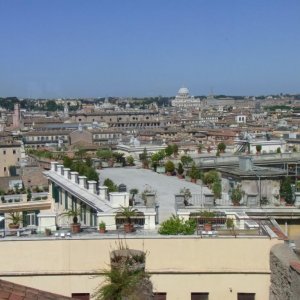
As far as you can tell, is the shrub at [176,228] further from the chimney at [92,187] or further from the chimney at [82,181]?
the chimney at [82,181]

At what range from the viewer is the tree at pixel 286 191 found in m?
14.1

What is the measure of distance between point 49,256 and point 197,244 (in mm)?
2214

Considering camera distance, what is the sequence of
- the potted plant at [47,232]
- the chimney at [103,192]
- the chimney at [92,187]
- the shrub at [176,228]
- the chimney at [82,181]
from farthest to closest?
the chimney at [82,181], the chimney at [92,187], the chimney at [103,192], the potted plant at [47,232], the shrub at [176,228]

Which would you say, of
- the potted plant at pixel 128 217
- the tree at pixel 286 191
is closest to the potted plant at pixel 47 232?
the potted plant at pixel 128 217

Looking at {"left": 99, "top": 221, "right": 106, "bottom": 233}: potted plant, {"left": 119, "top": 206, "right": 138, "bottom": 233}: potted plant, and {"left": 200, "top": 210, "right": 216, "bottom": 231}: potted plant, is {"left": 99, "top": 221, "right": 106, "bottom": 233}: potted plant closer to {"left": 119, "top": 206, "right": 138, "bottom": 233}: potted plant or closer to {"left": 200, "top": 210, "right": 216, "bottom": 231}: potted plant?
{"left": 119, "top": 206, "right": 138, "bottom": 233}: potted plant

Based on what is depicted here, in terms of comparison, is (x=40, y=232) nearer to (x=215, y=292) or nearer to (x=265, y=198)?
(x=215, y=292)

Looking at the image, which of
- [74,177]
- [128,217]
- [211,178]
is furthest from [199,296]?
[211,178]

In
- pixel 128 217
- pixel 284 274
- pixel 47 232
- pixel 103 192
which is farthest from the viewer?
pixel 103 192

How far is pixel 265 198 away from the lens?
1494 cm

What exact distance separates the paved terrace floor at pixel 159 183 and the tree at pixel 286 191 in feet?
6.75

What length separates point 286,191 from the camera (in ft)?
49.8

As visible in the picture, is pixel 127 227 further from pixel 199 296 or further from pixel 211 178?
pixel 211 178

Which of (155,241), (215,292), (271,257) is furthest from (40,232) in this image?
(271,257)

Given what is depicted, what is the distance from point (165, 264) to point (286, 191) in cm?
660
